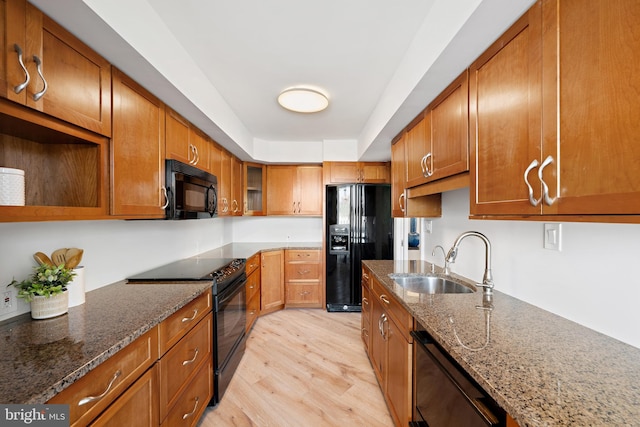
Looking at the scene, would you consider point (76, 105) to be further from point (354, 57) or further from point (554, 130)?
point (554, 130)

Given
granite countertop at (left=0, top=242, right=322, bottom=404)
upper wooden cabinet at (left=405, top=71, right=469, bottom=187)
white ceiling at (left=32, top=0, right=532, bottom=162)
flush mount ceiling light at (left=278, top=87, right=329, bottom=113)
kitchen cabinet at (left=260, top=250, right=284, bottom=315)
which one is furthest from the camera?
kitchen cabinet at (left=260, top=250, right=284, bottom=315)

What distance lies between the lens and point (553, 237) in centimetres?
115

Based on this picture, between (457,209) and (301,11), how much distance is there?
64.7 inches

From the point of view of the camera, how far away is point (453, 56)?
46.9 inches

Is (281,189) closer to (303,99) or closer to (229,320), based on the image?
(303,99)

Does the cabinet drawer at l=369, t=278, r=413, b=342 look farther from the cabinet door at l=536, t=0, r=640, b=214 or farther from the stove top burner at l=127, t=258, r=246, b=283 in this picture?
the stove top burner at l=127, t=258, r=246, b=283

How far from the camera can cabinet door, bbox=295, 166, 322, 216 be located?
12.3 feet

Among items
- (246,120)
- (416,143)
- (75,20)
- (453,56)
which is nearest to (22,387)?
(75,20)

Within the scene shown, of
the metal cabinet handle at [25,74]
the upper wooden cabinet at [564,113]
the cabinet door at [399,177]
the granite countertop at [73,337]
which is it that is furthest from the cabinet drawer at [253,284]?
the upper wooden cabinet at [564,113]

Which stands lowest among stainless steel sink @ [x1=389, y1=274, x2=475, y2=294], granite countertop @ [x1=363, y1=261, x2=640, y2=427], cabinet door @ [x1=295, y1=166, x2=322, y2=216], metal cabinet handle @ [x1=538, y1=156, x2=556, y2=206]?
stainless steel sink @ [x1=389, y1=274, x2=475, y2=294]

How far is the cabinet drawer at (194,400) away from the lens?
131 cm

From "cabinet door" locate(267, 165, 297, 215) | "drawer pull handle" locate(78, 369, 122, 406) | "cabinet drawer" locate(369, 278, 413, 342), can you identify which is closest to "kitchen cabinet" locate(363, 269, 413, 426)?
"cabinet drawer" locate(369, 278, 413, 342)

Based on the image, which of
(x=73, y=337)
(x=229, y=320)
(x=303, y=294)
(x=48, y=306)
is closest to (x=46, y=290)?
(x=48, y=306)

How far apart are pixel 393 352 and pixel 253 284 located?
1863 mm
